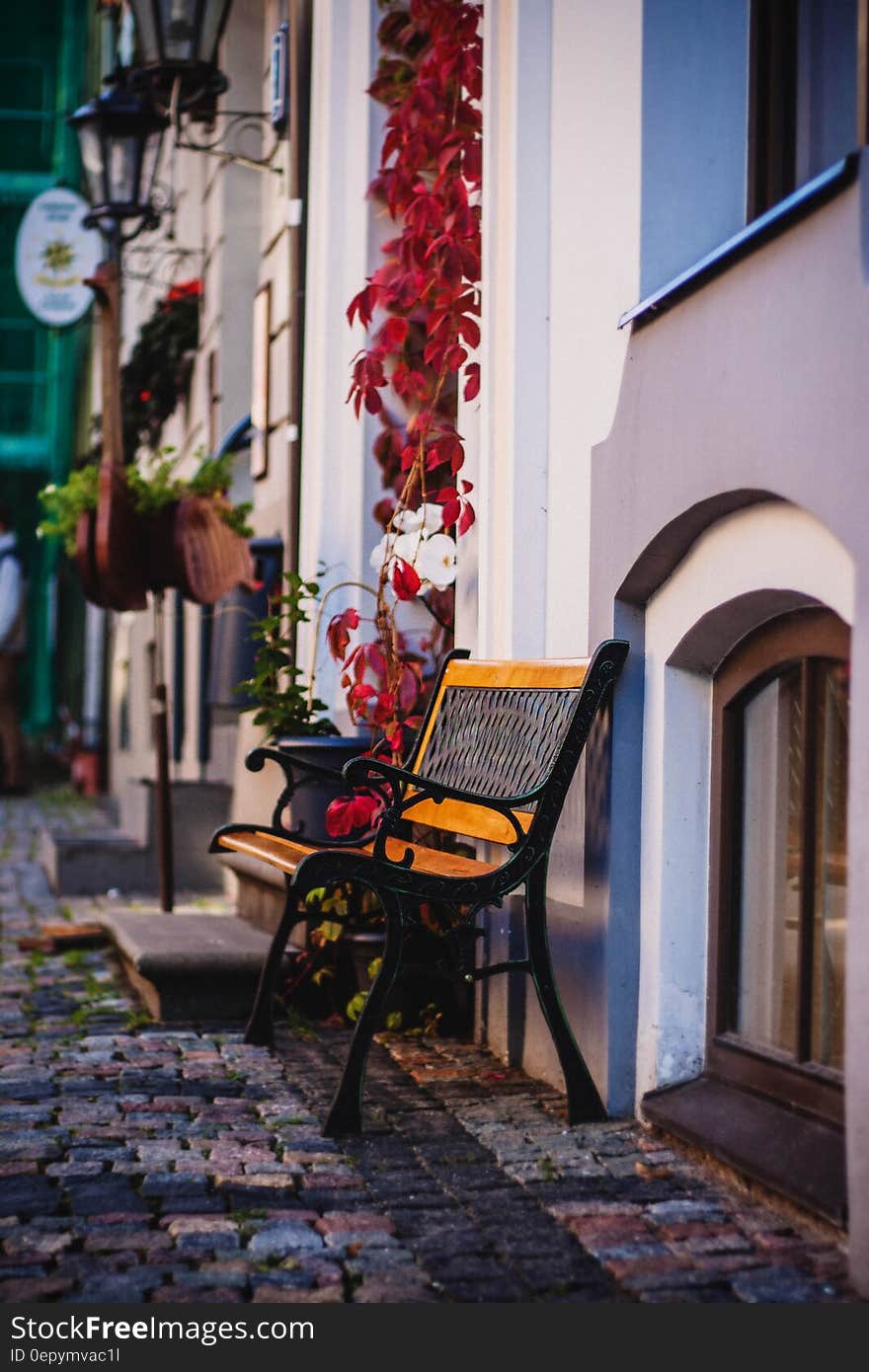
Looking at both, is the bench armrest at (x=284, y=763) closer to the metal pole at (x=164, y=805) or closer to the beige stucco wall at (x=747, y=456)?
the beige stucco wall at (x=747, y=456)

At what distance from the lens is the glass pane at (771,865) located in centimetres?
369

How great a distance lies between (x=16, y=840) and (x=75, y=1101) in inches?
307

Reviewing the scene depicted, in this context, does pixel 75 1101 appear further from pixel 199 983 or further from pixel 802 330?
pixel 802 330

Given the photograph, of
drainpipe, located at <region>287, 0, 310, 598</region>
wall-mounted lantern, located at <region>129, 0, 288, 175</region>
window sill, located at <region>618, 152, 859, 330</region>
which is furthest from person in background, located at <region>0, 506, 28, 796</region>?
window sill, located at <region>618, 152, 859, 330</region>

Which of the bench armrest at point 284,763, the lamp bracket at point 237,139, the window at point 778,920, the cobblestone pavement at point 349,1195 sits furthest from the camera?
the lamp bracket at point 237,139

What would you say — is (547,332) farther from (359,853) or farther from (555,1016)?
(555,1016)

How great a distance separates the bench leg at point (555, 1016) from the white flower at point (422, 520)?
4.93ft

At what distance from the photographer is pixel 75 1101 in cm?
428

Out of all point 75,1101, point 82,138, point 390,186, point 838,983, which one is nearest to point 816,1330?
point 838,983

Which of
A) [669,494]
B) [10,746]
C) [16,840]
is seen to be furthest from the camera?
[10,746]

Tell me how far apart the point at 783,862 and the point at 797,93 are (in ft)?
5.87

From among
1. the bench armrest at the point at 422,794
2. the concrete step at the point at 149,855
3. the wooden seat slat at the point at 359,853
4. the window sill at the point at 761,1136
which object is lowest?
the window sill at the point at 761,1136

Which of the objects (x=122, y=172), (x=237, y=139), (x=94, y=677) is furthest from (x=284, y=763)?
(x=94, y=677)

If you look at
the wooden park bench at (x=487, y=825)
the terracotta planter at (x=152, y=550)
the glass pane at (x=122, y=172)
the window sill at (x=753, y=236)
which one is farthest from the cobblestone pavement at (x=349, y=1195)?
the glass pane at (x=122, y=172)
